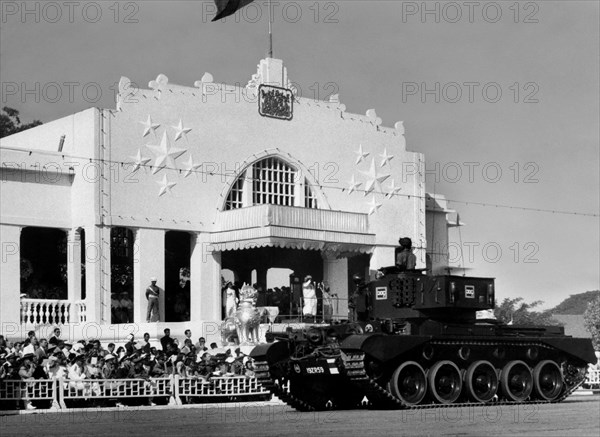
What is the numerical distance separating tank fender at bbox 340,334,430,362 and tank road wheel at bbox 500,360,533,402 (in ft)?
9.91

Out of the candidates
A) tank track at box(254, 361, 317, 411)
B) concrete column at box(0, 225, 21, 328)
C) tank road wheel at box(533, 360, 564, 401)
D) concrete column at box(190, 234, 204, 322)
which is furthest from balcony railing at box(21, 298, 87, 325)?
tank road wheel at box(533, 360, 564, 401)

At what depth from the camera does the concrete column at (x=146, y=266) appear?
39625 millimetres

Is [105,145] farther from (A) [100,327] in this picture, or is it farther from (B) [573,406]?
(B) [573,406]

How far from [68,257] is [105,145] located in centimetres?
349

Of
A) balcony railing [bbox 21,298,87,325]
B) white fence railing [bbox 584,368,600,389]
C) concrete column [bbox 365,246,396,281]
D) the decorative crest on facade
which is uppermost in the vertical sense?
the decorative crest on facade

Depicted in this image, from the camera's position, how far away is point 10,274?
37.4 m

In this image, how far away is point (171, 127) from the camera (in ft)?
133

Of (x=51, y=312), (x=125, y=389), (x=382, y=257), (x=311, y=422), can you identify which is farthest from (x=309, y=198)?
(x=311, y=422)

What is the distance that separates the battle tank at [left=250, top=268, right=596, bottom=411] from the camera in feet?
78.9

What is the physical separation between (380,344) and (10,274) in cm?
1691

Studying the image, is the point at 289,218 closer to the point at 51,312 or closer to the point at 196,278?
the point at 196,278

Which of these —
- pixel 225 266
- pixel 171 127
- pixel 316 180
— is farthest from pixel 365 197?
pixel 171 127

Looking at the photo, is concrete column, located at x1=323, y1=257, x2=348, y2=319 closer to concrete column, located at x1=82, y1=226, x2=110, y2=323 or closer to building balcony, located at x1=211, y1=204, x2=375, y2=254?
building balcony, located at x1=211, y1=204, x2=375, y2=254

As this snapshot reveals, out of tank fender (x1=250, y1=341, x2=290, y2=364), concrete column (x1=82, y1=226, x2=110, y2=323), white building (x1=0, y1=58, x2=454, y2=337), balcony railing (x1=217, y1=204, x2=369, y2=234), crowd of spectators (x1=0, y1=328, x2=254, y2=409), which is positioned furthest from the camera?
balcony railing (x1=217, y1=204, x2=369, y2=234)
